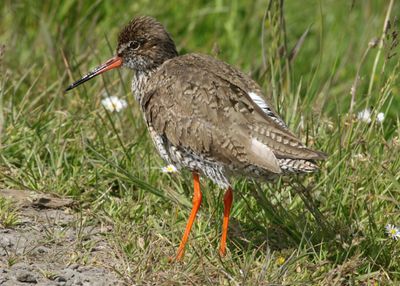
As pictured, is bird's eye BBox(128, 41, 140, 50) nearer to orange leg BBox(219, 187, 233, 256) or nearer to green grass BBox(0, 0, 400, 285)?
green grass BBox(0, 0, 400, 285)

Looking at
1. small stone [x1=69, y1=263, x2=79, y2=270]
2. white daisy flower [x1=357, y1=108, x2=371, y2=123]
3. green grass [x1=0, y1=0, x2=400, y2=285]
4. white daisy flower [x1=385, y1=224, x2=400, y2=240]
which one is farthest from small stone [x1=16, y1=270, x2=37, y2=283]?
white daisy flower [x1=357, y1=108, x2=371, y2=123]

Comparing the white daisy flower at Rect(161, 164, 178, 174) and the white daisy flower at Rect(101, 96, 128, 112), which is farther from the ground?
the white daisy flower at Rect(101, 96, 128, 112)

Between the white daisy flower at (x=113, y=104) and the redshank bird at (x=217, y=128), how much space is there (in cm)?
90

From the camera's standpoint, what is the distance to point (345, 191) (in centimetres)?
590

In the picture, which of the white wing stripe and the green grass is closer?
the green grass

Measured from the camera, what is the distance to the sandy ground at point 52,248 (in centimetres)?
506

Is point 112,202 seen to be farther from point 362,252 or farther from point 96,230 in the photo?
point 362,252

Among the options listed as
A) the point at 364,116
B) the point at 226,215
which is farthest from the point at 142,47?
the point at 364,116

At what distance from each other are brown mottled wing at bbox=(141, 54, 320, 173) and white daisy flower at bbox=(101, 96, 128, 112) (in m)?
1.07

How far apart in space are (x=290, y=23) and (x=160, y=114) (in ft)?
14.8

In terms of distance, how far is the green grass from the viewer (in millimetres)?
5355

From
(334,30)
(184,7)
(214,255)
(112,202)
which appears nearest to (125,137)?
(112,202)

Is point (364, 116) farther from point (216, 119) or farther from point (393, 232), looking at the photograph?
point (216, 119)

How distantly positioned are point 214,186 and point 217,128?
3.13 ft
